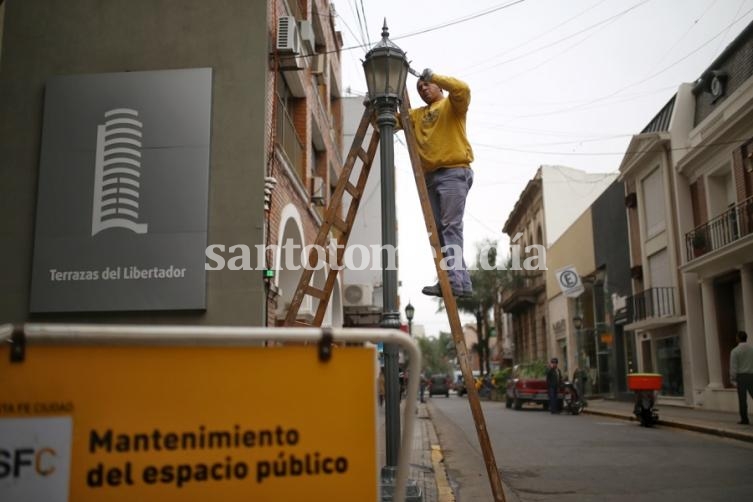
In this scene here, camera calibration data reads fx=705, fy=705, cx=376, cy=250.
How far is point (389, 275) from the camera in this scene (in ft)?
18.2

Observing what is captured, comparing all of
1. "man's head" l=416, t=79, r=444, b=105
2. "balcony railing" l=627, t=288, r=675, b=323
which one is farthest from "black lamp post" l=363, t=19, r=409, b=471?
"balcony railing" l=627, t=288, r=675, b=323

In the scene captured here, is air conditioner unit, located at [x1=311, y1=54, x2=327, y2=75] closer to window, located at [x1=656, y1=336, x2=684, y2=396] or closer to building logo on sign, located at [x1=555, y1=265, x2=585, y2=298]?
window, located at [x1=656, y1=336, x2=684, y2=396]

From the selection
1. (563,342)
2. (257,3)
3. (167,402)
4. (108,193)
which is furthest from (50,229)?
(563,342)

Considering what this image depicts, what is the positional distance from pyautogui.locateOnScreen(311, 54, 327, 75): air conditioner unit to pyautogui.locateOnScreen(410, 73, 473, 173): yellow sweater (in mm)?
9467

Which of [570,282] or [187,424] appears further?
[570,282]

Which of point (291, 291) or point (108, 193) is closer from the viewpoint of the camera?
point (108, 193)

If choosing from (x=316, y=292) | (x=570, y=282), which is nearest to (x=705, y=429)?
(x=316, y=292)

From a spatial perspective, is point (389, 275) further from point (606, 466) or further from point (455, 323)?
point (606, 466)

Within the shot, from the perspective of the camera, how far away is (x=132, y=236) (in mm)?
9711

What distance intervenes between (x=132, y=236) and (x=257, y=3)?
392cm

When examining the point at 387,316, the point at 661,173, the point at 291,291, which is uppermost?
the point at 661,173

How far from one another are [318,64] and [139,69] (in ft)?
20.8

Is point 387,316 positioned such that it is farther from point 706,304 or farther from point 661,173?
point 661,173

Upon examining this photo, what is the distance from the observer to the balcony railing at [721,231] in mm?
18141
